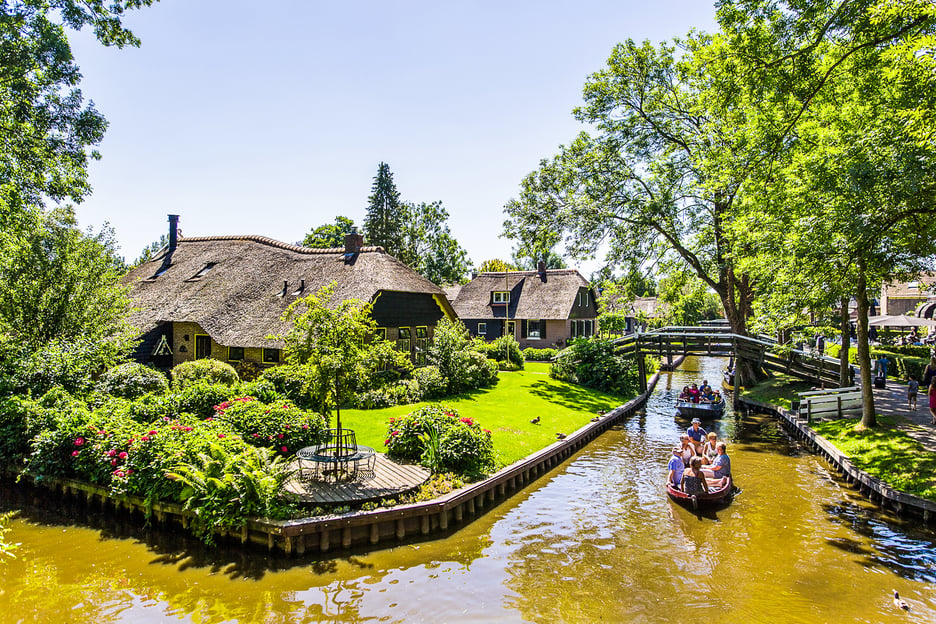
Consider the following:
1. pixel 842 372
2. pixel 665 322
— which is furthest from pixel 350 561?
pixel 665 322

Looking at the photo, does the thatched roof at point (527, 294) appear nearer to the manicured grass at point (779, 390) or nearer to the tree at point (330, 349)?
the manicured grass at point (779, 390)

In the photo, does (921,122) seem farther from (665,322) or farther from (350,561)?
(665,322)

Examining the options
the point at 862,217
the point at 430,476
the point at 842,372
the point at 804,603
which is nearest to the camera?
the point at 804,603

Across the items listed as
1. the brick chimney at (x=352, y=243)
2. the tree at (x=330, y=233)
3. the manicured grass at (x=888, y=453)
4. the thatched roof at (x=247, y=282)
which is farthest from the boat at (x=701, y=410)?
the tree at (x=330, y=233)

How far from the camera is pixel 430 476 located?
1325 centimetres

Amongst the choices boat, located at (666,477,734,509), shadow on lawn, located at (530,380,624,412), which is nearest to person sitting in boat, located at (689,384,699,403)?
shadow on lawn, located at (530,380,624,412)

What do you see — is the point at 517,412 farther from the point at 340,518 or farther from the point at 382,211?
the point at 382,211

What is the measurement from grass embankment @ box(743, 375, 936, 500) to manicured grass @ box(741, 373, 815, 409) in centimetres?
652

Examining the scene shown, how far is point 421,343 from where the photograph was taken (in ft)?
95.9

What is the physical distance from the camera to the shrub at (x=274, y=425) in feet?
45.8

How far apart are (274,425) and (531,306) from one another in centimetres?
3419

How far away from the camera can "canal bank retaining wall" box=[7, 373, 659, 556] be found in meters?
10.6

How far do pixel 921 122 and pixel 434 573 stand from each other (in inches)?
547

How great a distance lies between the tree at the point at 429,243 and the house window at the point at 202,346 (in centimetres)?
3576
